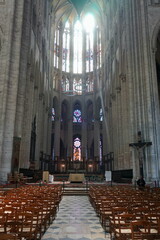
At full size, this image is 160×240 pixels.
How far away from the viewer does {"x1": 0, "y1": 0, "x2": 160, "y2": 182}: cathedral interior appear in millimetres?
18547

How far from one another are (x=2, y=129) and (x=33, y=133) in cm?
777

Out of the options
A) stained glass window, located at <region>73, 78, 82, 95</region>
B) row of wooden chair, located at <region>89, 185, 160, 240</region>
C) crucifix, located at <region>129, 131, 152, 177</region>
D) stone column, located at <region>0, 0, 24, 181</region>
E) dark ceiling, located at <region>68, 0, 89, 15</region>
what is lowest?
row of wooden chair, located at <region>89, 185, 160, 240</region>

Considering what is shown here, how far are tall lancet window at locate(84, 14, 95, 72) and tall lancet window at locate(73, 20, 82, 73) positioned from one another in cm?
158

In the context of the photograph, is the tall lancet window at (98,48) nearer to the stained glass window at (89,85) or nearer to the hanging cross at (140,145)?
the stained glass window at (89,85)

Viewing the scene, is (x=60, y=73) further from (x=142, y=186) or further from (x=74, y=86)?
(x=142, y=186)

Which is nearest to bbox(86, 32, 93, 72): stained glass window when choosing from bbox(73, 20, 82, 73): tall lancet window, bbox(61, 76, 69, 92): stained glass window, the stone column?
bbox(73, 20, 82, 73): tall lancet window

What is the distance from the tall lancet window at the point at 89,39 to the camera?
46.7 m

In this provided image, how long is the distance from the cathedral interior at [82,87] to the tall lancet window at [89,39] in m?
0.21

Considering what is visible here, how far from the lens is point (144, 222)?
3496mm

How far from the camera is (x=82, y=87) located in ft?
149

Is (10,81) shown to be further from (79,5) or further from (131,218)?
(79,5)

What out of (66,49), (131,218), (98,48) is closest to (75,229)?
(131,218)

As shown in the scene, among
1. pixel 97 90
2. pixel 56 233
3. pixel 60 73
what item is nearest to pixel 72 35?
pixel 60 73

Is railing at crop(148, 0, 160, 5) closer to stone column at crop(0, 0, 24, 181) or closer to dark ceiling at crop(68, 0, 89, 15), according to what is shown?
stone column at crop(0, 0, 24, 181)
